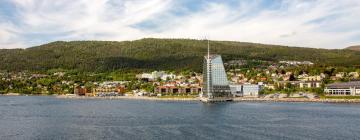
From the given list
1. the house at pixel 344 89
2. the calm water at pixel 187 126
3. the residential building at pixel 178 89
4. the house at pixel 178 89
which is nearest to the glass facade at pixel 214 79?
the house at pixel 344 89

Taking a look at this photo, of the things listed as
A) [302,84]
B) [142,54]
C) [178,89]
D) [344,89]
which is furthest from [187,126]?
[142,54]

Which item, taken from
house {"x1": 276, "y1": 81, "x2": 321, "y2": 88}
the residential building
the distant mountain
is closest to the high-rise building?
house {"x1": 276, "y1": 81, "x2": 321, "y2": 88}

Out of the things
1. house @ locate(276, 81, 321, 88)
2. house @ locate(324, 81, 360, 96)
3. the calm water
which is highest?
house @ locate(276, 81, 321, 88)

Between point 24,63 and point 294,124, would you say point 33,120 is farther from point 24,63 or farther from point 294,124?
point 24,63

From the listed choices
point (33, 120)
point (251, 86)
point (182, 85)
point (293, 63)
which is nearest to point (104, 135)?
point (33, 120)

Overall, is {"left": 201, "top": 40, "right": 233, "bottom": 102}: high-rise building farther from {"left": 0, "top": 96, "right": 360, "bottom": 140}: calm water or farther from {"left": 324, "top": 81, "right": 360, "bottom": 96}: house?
{"left": 0, "top": 96, "right": 360, "bottom": 140}: calm water

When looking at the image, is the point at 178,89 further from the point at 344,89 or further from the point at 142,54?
the point at 142,54
